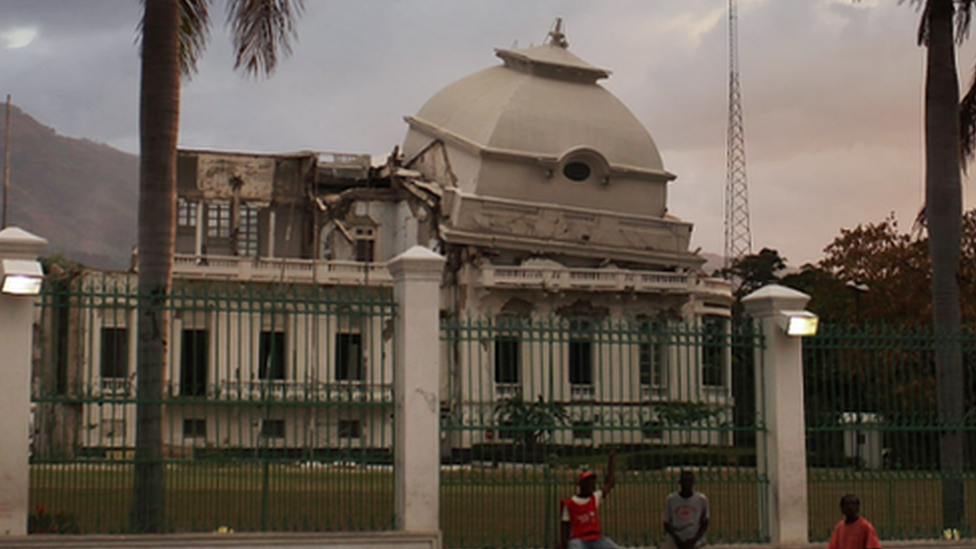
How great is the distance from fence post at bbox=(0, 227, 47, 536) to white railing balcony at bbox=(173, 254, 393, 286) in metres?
28.8

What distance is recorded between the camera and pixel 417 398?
1270cm

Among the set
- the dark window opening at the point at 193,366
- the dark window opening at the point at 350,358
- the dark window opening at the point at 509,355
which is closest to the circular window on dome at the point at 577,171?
the dark window opening at the point at 350,358

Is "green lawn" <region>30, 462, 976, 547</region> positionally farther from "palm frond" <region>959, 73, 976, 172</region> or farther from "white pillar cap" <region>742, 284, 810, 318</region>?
"palm frond" <region>959, 73, 976, 172</region>

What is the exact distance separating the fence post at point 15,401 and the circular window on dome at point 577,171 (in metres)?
38.4

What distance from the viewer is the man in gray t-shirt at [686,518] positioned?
12.3 meters

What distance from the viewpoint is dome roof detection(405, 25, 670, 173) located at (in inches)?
1906

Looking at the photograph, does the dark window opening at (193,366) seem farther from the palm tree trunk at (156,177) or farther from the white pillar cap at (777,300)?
the white pillar cap at (777,300)

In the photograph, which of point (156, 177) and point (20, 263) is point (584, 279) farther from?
point (20, 263)

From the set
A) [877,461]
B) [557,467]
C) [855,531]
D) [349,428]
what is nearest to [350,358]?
[349,428]

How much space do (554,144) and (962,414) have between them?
34604 millimetres

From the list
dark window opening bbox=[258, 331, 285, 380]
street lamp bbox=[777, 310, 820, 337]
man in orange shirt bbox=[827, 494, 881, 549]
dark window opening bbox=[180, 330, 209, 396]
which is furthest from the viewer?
dark window opening bbox=[258, 331, 285, 380]

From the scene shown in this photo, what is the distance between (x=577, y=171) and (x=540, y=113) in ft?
8.60

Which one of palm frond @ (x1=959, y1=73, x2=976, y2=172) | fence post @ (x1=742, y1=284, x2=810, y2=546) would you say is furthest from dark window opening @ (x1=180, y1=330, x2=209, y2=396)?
palm frond @ (x1=959, y1=73, x2=976, y2=172)

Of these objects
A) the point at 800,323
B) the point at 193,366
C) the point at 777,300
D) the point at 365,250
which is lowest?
the point at 193,366
